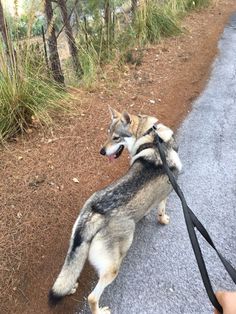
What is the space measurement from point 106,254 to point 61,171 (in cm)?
187

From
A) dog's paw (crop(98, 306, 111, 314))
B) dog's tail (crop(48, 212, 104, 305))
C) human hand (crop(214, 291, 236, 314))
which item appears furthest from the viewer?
dog's paw (crop(98, 306, 111, 314))

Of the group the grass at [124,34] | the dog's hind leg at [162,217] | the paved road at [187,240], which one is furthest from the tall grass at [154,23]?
the dog's hind leg at [162,217]

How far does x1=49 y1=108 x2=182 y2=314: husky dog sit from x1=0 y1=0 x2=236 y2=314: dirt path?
47cm

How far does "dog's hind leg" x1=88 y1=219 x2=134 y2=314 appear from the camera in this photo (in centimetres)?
290

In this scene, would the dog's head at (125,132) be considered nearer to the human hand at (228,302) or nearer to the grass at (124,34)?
the grass at (124,34)

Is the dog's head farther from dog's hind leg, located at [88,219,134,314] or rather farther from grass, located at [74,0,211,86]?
grass, located at [74,0,211,86]

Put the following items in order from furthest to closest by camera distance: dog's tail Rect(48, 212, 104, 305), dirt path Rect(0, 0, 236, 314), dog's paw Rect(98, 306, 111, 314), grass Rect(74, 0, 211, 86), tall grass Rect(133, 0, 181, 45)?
tall grass Rect(133, 0, 181, 45), grass Rect(74, 0, 211, 86), dirt path Rect(0, 0, 236, 314), dog's paw Rect(98, 306, 111, 314), dog's tail Rect(48, 212, 104, 305)

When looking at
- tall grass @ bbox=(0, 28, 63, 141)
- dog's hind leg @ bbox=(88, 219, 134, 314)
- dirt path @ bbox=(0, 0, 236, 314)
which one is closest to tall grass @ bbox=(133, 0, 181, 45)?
dirt path @ bbox=(0, 0, 236, 314)

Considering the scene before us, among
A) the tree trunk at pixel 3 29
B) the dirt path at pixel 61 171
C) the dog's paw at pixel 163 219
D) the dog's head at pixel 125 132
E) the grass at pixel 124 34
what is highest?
the tree trunk at pixel 3 29

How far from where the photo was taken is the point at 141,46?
27.5 feet

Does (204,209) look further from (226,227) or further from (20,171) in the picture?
(20,171)

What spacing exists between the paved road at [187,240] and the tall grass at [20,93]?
208cm

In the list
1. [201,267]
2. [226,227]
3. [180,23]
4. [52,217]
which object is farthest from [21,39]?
[180,23]

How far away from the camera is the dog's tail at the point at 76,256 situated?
2768mm
